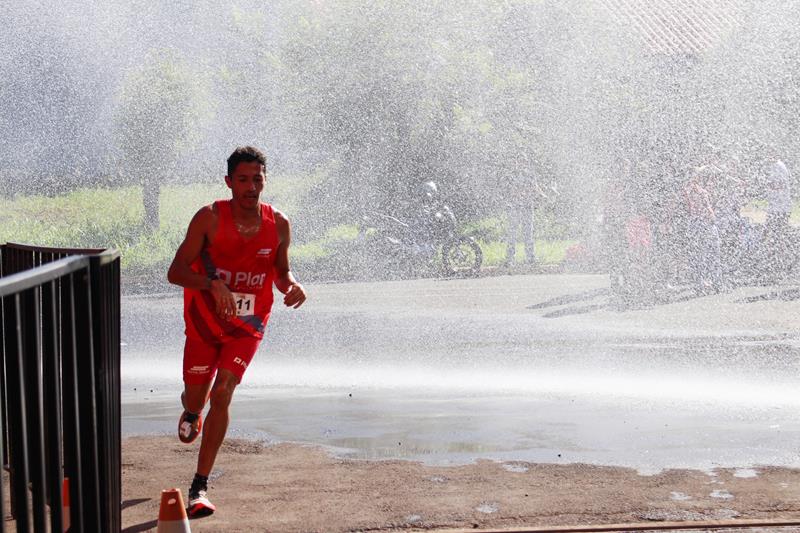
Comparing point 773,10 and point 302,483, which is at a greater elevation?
point 773,10

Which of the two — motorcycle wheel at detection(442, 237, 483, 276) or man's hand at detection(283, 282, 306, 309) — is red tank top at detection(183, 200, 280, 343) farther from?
motorcycle wheel at detection(442, 237, 483, 276)

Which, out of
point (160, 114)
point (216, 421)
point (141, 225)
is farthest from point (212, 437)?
point (141, 225)

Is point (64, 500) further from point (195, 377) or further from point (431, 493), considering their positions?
point (431, 493)

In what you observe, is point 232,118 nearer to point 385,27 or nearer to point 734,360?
point 385,27

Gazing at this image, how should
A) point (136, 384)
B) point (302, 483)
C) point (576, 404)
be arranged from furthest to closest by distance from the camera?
point (136, 384) → point (576, 404) → point (302, 483)

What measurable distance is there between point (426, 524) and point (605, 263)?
14.5 metres

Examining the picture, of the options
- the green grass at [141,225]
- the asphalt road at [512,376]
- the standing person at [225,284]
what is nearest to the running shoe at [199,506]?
the standing person at [225,284]

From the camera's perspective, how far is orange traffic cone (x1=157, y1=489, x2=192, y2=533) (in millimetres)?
4469

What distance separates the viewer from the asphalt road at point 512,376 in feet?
22.1

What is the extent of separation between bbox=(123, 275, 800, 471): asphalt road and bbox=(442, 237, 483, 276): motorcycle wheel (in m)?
2.40

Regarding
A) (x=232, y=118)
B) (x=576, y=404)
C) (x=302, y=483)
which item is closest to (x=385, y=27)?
(x=232, y=118)

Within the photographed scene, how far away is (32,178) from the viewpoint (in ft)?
79.8

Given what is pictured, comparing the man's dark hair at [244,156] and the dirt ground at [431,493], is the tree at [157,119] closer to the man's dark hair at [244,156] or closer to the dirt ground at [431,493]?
the dirt ground at [431,493]

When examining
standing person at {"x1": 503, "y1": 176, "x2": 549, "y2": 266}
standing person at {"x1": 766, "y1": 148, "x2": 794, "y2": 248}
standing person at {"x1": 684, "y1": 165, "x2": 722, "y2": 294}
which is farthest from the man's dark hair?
standing person at {"x1": 503, "y1": 176, "x2": 549, "y2": 266}
